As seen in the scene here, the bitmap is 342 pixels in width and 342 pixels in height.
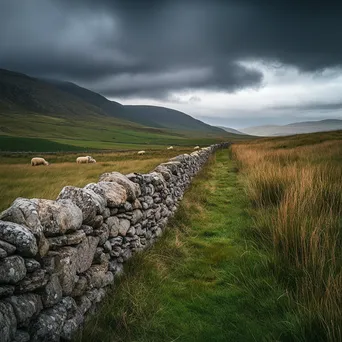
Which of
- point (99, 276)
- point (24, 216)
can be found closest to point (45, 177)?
point (99, 276)

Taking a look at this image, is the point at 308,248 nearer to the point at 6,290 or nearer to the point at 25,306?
the point at 25,306

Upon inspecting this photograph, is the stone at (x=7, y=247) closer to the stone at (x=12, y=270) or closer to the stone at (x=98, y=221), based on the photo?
the stone at (x=12, y=270)

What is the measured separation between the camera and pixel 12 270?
2.13 m

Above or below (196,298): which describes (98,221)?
above

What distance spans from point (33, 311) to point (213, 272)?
275cm

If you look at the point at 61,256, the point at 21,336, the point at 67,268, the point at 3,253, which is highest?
the point at 3,253

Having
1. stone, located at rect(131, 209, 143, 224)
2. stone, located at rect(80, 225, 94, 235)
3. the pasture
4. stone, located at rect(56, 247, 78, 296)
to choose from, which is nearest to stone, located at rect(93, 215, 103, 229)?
stone, located at rect(80, 225, 94, 235)

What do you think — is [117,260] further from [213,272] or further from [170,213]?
[170,213]

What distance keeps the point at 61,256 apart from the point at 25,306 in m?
0.58

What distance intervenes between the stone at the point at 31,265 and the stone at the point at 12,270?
80 millimetres

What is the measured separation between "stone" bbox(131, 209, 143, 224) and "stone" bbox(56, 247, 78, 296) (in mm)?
1759

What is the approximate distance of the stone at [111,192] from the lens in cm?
397

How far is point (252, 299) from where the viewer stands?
11.6 feet

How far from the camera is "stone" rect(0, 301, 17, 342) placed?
6.45 ft
